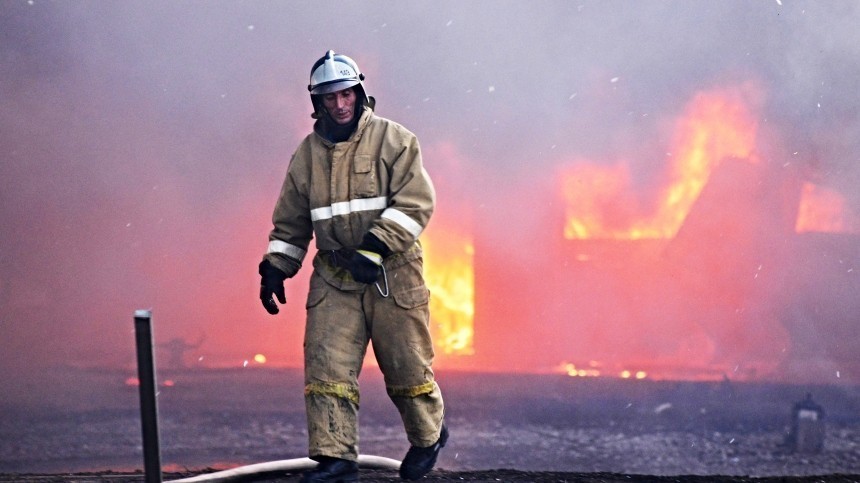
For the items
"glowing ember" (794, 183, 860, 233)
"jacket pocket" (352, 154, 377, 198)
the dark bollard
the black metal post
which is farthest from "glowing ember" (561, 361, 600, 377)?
the black metal post

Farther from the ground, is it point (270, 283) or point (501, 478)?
point (270, 283)

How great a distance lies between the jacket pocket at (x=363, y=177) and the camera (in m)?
4.11


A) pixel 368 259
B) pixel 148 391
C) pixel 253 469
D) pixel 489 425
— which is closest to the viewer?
pixel 148 391

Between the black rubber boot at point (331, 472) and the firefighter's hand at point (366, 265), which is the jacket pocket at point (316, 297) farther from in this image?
the black rubber boot at point (331, 472)

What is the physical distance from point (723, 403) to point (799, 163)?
7.86ft

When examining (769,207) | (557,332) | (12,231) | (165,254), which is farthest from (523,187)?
(12,231)

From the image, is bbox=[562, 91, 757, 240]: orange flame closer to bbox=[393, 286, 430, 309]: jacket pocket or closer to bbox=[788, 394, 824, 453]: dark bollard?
bbox=[788, 394, 824, 453]: dark bollard

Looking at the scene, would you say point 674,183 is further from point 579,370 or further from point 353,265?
point 353,265

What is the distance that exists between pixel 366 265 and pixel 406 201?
350 millimetres

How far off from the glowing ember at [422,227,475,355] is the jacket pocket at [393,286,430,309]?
4649mm

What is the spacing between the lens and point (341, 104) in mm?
4160

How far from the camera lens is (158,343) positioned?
8711 millimetres

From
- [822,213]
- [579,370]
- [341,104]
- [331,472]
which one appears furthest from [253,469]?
[822,213]

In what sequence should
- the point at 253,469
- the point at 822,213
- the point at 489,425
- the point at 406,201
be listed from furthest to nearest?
the point at 822,213
the point at 489,425
the point at 253,469
the point at 406,201
